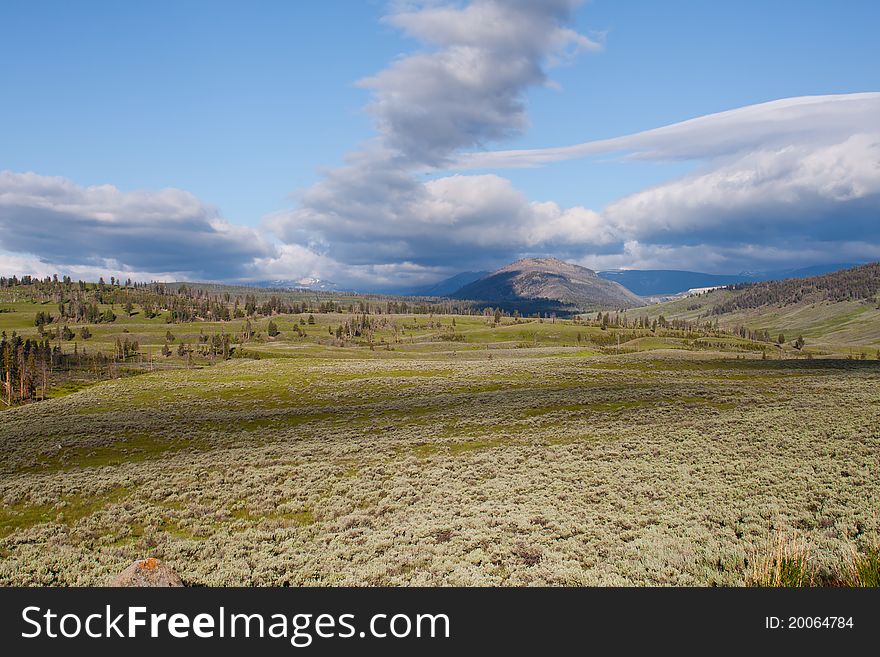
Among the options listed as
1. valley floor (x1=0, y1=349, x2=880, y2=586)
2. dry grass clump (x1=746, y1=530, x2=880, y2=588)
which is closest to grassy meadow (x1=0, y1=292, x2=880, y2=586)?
valley floor (x1=0, y1=349, x2=880, y2=586)

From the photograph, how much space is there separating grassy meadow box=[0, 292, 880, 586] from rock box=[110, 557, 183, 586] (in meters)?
2.42

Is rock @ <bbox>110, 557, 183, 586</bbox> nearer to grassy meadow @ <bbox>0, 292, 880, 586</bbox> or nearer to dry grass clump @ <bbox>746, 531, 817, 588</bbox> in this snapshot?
grassy meadow @ <bbox>0, 292, 880, 586</bbox>

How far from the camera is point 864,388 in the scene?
4616cm

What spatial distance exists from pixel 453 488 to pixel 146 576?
13.5 metres

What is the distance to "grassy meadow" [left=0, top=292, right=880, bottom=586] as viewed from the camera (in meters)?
14.0

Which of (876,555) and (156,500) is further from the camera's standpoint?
(156,500)

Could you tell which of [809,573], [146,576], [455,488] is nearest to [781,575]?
[809,573]

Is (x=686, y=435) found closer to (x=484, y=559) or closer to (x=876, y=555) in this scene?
(x=876, y=555)

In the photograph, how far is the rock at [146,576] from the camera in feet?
37.2

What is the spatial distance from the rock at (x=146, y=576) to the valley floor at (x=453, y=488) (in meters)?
2.17

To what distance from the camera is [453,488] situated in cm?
2219

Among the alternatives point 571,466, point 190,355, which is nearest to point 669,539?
point 571,466

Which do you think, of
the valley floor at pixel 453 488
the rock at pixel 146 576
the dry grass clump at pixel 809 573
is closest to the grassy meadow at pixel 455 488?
the valley floor at pixel 453 488

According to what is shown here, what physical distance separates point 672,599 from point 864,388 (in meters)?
54.7
